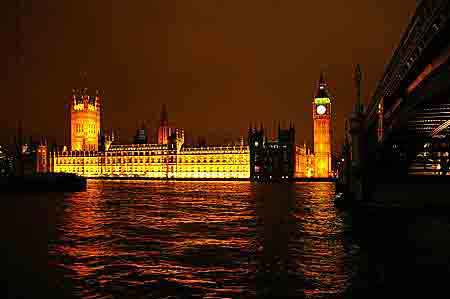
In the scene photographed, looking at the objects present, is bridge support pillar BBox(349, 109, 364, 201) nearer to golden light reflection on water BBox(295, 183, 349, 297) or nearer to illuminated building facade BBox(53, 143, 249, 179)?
golden light reflection on water BBox(295, 183, 349, 297)

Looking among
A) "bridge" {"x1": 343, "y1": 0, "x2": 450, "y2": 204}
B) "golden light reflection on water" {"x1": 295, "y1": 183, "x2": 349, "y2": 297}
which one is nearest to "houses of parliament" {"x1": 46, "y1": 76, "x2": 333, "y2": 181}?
"bridge" {"x1": 343, "y1": 0, "x2": 450, "y2": 204}

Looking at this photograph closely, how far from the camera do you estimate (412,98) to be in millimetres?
17547

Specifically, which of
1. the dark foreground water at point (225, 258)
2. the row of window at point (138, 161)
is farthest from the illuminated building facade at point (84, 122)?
the dark foreground water at point (225, 258)

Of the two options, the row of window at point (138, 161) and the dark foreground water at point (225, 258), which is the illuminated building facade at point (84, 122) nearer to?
the row of window at point (138, 161)

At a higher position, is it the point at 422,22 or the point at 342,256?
the point at 422,22

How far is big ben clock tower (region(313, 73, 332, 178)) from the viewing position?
162 metres

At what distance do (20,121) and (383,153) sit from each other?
47777mm

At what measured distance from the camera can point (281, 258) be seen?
1554cm

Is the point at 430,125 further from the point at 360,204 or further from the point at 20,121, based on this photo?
the point at 20,121

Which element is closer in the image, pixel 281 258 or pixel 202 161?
pixel 281 258

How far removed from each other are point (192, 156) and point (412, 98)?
442ft

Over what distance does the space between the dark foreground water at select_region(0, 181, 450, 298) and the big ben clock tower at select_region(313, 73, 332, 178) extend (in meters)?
137

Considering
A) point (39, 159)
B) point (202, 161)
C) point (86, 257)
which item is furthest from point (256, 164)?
point (86, 257)

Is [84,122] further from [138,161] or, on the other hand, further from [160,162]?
[160,162]
